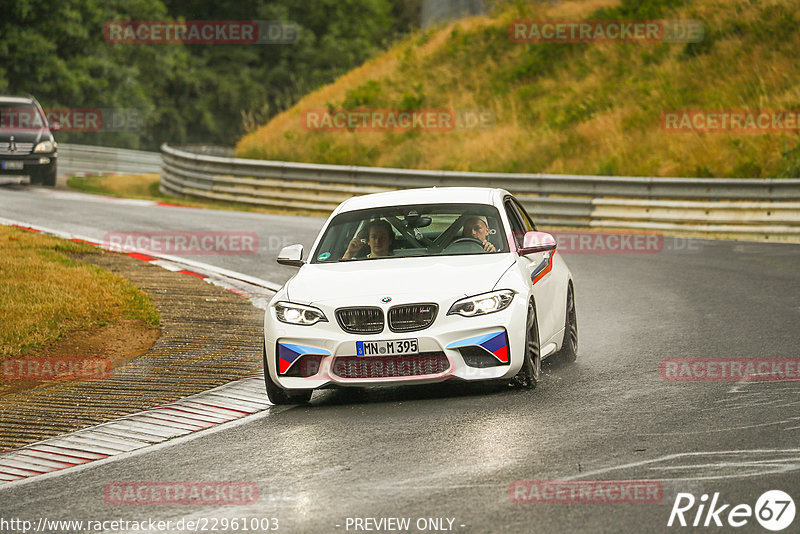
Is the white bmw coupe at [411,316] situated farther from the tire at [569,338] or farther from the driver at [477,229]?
the tire at [569,338]

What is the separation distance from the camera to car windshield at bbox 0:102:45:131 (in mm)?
28984

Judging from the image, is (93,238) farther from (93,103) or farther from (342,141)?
(93,103)

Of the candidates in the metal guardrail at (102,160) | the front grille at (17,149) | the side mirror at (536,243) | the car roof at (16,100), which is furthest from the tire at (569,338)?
the metal guardrail at (102,160)

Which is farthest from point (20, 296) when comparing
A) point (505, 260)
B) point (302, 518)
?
point (302, 518)

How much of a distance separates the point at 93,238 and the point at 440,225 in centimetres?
1020

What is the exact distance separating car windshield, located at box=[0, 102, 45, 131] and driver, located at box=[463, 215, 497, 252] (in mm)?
22146

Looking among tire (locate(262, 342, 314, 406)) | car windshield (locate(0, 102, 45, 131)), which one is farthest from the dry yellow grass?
car windshield (locate(0, 102, 45, 131))

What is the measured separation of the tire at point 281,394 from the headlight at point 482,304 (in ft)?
4.02

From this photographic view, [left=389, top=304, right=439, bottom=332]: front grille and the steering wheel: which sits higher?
the steering wheel

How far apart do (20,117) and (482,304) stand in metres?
23.8

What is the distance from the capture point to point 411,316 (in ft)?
26.2

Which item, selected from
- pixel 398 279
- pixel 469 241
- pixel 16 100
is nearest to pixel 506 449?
pixel 398 279

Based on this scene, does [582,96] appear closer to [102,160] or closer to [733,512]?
[102,160]

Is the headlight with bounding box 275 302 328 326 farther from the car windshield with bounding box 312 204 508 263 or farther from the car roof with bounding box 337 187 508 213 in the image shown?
the car roof with bounding box 337 187 508 213
